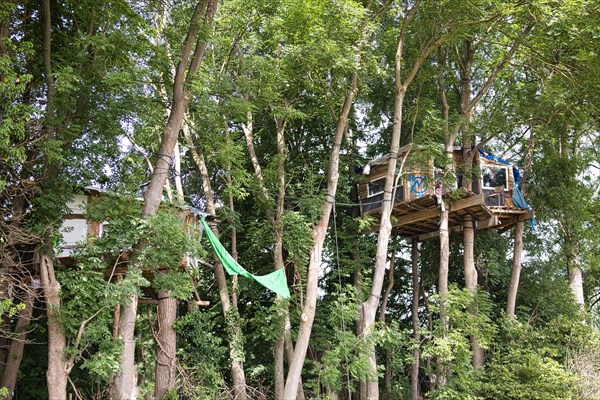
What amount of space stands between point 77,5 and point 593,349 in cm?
1288

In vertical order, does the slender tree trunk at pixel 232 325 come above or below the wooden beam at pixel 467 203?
below

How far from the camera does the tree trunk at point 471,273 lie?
13.1 metres

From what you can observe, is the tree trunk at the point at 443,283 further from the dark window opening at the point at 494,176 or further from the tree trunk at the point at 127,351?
the tree trunk at the point at 127,351

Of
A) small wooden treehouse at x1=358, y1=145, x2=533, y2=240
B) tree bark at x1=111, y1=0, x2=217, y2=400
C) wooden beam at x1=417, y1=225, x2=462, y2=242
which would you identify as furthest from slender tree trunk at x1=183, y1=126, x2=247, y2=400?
wooden beam at x1=417, y1=225, x2=462, y2=242

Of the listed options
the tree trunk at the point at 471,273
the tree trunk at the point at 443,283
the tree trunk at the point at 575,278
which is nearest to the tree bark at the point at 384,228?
the tree trunk at the point at 443,283

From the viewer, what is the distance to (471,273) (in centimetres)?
1365

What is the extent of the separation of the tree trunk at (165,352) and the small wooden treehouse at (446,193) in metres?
5.65

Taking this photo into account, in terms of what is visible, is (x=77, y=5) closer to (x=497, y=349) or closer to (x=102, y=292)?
(x=102, y=292)

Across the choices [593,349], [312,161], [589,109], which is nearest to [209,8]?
[312,161]

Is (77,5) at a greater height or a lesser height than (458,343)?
greater

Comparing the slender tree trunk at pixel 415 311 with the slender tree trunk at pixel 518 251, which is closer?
the slender tree trunk at pixel 518 251

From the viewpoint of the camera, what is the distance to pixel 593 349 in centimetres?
1282

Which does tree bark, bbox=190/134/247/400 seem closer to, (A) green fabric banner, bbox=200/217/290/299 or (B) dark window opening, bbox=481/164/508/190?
(A) green fabric banner, bbox=200/217/290/299

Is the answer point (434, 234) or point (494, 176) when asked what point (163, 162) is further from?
point (434, 234)
